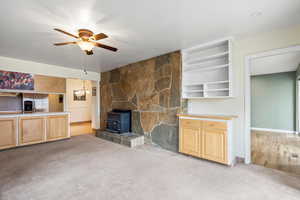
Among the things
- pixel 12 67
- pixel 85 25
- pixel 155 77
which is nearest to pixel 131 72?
pixel 155 77

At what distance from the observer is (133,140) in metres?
4.23

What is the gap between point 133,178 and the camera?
2.46 meters

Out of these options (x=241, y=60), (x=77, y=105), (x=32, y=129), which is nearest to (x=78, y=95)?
(x=77, y=105)

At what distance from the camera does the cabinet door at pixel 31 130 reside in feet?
13.7

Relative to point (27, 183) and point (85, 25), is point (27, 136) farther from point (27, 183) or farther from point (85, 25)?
point (85, 25)

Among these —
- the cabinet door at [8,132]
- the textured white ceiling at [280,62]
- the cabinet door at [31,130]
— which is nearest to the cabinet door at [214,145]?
the textured white ceiling at [280,62]

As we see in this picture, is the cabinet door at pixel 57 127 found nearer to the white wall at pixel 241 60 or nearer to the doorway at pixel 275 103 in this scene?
the white wall at pixel 241 60

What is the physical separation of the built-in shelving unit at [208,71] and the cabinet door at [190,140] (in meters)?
0.78

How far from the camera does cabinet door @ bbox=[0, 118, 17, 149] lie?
387 cm

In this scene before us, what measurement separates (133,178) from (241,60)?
310cm

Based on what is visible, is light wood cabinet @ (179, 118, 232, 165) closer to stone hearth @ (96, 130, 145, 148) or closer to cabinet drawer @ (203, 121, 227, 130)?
cabinet drawer @ (203, 121, 227, 130)

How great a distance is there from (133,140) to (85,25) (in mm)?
2991

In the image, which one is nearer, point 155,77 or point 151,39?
point 151,39

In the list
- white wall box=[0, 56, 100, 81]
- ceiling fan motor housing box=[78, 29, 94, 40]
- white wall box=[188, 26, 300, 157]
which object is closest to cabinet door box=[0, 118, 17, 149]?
white wall box=[0, 56, 100, 81]
